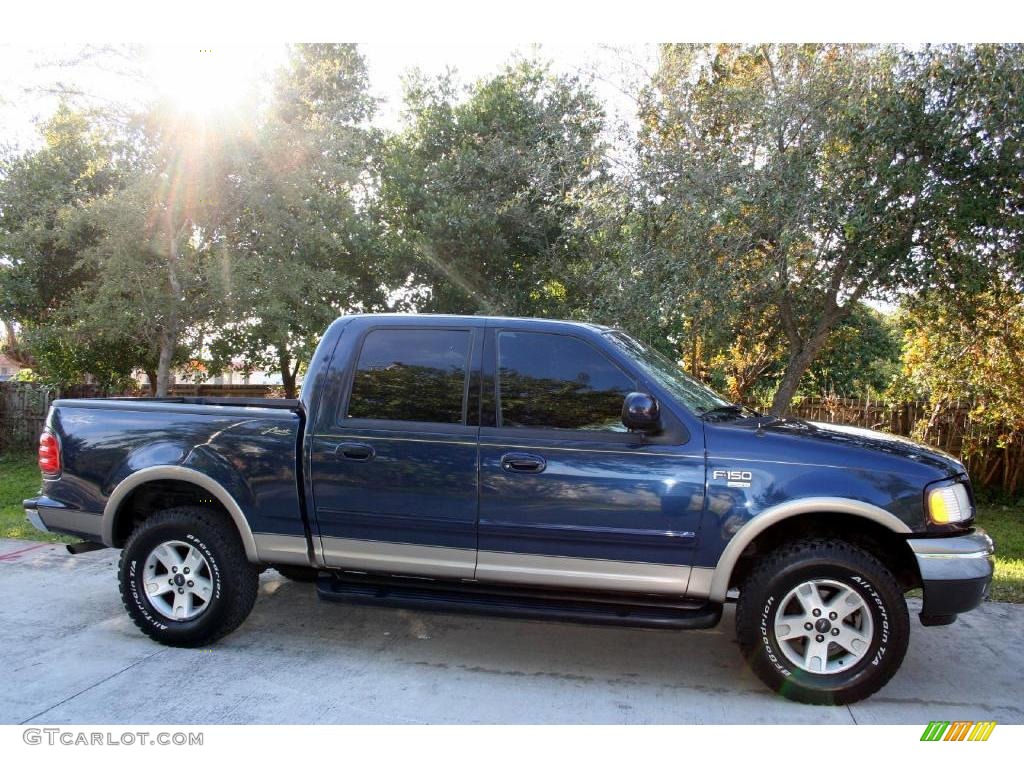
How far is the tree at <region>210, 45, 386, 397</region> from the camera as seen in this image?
11039 millimetres

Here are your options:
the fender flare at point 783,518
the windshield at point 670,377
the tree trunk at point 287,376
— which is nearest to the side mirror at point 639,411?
the windshield at point 670,377

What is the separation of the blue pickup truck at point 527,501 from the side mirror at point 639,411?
0.04ft

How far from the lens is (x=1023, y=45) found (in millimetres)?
6969

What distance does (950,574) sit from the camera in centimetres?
381

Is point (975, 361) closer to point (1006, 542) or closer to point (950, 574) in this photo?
point (1006, 542)

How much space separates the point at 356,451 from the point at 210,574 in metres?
1.21

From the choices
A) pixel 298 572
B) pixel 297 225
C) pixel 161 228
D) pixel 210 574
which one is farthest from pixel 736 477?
pixel 161 228

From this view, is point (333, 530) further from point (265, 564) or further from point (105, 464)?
point (105, 464)

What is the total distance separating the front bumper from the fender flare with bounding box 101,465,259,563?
3.68 meters

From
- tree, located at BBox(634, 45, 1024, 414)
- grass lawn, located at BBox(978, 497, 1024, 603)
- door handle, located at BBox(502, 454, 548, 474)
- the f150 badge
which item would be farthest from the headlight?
tree, located at BBox(634, 45, 1024, 414)

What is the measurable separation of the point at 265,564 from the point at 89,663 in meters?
1.06

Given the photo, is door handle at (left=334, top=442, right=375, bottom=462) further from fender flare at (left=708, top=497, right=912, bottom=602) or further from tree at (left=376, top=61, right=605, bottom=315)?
tree at (left=376, top=61, right=605, bottom=315)

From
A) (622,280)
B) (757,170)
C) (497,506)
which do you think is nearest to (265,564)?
(497,506)

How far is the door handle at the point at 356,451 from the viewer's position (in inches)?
172
